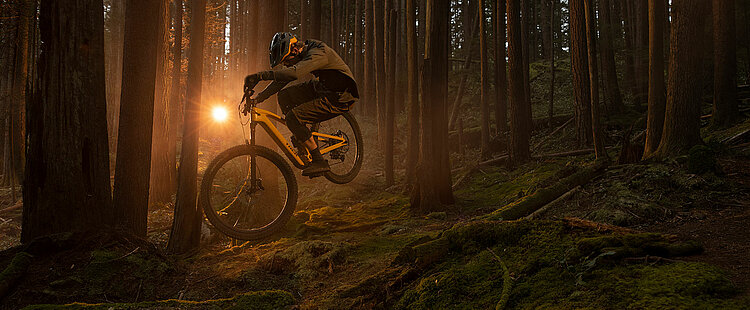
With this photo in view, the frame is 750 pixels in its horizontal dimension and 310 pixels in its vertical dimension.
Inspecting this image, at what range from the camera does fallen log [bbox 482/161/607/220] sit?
6.05 meters

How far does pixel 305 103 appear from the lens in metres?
5.16

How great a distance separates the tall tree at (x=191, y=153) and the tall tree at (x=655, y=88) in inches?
335

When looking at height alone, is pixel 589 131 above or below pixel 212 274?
above

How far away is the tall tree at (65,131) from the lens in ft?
13.0

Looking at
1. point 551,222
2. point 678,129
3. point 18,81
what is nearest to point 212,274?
point 551,222

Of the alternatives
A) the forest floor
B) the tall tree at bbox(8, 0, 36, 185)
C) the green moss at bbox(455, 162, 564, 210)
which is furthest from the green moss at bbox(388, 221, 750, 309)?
the tall tree at bbox(8, 0, 36, 185)

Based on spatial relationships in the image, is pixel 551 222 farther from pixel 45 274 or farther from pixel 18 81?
pixel 18 81

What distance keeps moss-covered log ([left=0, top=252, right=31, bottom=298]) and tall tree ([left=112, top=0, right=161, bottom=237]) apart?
124 centimetres

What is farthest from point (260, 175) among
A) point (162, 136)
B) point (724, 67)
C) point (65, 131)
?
point (724, 67)

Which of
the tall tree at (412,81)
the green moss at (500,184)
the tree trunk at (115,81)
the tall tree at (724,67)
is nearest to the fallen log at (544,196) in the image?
the green moss at (500,184)

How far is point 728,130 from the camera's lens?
1089cm

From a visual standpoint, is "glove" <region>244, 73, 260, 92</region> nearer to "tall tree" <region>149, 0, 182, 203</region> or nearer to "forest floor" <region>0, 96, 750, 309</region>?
"forest floor" <region>0, 96, 750, 309</region>

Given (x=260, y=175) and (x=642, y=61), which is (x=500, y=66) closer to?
(x=642, y=61)

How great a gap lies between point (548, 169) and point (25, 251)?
10.8 m
